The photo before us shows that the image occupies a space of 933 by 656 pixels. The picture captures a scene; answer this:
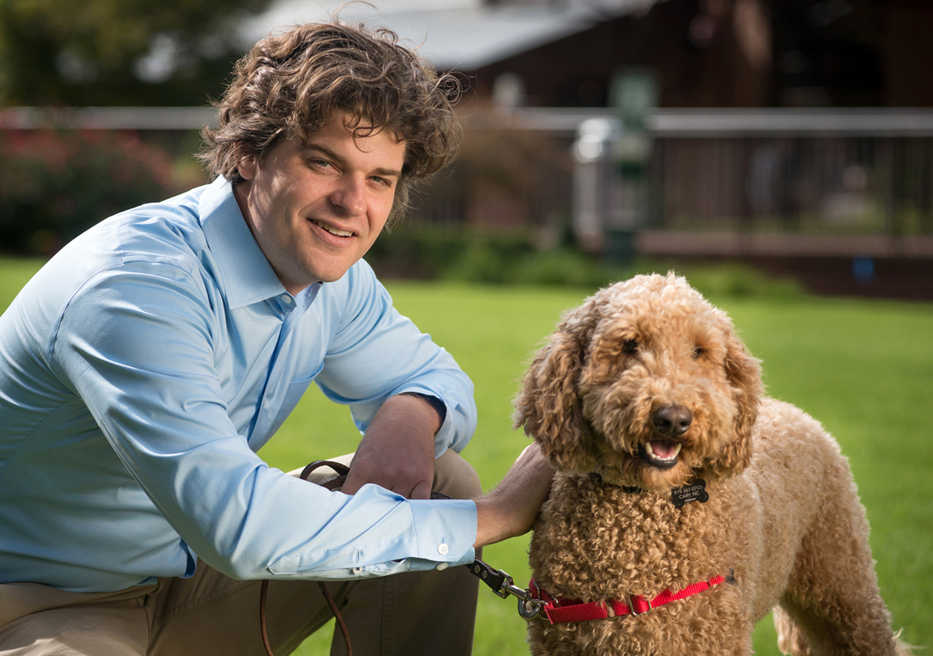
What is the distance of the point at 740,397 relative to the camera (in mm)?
2156

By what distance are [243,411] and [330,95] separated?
793mm

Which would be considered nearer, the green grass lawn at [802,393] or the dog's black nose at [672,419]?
the dog's black nose at [672,419]

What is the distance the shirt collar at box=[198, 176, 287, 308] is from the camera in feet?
7.59

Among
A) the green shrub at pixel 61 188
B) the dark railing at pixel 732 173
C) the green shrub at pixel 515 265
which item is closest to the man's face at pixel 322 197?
the green shrub at pixel 515 265

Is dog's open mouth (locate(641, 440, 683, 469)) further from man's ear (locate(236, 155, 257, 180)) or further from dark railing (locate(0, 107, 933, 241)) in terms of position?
dark railing (locate(0, 107, 933, 241))

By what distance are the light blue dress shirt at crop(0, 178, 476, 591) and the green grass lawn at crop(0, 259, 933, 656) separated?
0.58 meters

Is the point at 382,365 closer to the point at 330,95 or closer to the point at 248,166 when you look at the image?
the point at 248,166

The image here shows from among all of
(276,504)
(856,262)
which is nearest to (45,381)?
(276,504)

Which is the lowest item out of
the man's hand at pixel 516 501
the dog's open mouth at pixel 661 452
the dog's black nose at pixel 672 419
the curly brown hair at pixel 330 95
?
the man's hand at pixel 516 501

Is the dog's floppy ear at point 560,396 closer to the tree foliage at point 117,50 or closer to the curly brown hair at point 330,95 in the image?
the curly brown hair at point 330,95

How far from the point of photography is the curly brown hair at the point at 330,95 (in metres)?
2.22

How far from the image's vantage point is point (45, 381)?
213 cm

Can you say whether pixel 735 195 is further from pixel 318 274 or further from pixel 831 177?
pixel 318 274

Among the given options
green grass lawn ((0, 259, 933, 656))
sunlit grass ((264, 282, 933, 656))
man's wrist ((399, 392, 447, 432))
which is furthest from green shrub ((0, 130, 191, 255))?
man's wrist ((399, 392, 447, 432))
